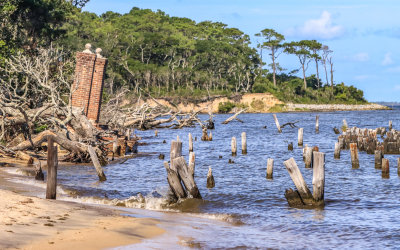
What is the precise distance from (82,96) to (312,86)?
378 feet

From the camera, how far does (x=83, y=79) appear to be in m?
24.5

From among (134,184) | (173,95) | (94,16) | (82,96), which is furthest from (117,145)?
(94,16)

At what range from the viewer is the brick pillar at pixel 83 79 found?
24303mm

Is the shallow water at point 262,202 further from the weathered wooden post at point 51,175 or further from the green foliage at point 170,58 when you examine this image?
the green foliage at point 170,58

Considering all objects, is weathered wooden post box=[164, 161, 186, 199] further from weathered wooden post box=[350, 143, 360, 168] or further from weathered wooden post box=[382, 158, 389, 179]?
weathered wooden post box=[350, 143, 360, 168]

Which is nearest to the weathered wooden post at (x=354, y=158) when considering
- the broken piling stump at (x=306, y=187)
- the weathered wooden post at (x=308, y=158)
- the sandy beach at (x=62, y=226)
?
the weathered wooden post at (x=308, y=158)

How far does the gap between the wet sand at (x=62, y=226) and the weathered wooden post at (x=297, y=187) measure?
3941 millimetres

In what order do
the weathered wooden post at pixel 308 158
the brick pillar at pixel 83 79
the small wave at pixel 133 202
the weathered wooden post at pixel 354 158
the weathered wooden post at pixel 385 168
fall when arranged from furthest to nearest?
the brick pillar at pixel 83 79 < the weathered wooden post at pixel 308 158 < the weathered wooden post at pixel 354 158 < the weathered wooden post at pixel 385 168 < the small wave at pixel 133 202

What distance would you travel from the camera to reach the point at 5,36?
3072cm

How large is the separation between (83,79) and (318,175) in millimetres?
15190

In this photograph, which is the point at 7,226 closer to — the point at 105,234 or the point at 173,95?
the point at 105,234

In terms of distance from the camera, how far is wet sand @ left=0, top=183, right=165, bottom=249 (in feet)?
24.5

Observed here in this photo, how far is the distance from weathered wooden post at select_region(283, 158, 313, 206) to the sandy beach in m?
3.94

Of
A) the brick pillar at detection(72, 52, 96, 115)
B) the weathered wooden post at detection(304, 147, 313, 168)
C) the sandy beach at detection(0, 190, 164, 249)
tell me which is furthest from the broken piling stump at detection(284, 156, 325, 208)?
the brick pillar at detection(72, 52, 96, 115)
